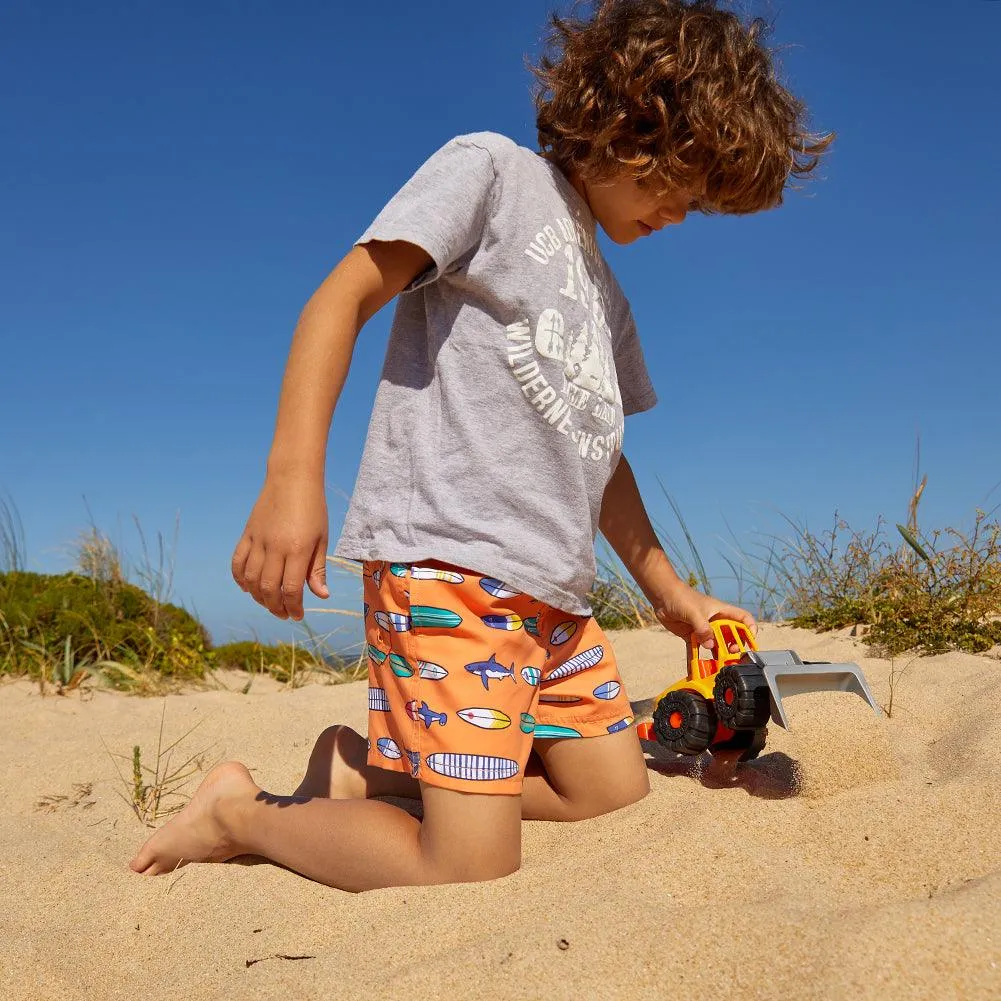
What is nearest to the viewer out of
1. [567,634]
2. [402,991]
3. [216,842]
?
[402,991]

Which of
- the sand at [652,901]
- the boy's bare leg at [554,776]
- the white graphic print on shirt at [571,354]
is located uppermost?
the white graphic print on shirt at [571,354]

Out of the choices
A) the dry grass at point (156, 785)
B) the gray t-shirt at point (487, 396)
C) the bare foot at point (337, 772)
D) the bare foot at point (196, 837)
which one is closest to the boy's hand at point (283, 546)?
the gray t-shirt at point (487, 396)

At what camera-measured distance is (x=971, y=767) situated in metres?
2.16

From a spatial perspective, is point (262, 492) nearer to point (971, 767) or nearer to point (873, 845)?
point (873, 845)

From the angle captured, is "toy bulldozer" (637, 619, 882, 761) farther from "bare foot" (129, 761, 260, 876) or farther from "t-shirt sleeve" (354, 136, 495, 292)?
"t-shirt sleeve" (354, 136, 495, 292)

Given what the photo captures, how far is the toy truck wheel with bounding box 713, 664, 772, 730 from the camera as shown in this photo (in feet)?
6.84

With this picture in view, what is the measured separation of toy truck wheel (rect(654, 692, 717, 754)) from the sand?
119 millimetres

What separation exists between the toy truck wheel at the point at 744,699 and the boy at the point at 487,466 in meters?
0.30

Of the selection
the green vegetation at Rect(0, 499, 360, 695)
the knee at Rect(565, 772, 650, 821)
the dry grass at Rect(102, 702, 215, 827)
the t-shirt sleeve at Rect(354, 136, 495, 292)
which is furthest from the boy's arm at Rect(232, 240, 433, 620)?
the green vegetation at Rect(0, 499, 360, 695)

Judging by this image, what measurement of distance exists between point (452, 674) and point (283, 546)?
0.51m

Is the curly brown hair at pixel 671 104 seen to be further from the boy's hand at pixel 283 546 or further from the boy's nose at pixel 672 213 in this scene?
the boy's hand at pixel 283 546

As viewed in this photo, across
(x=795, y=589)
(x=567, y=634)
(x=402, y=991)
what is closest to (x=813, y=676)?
(x=567, y=634)

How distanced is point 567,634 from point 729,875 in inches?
30.7

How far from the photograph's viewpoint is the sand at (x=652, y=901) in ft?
4.15
